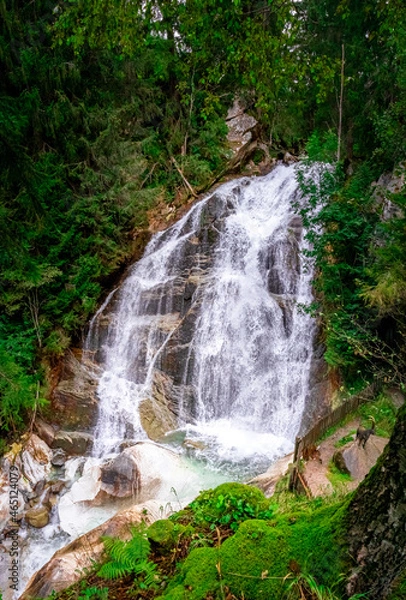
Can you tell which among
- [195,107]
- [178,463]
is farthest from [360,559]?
[195,107]

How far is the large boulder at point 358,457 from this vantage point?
6.31 metres

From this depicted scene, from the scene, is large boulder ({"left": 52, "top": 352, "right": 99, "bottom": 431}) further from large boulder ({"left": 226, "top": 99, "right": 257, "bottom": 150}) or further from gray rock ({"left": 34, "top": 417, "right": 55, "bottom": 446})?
large boulder ({"left": 226, "top": 99, "right": 257, "bottom": 150})

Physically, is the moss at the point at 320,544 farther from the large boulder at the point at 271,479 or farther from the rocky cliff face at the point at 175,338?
the rocky cliff face at the point at 175,338

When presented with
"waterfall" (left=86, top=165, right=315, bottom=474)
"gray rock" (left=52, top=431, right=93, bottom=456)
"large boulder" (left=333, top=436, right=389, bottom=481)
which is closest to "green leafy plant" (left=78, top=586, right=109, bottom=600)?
"large boulder" (left=333, top=436, right=389, bottom=481)

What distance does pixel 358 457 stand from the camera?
6.47 metres

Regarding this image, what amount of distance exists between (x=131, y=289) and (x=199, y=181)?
6.12 m

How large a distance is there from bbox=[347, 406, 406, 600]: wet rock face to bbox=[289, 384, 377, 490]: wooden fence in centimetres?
458

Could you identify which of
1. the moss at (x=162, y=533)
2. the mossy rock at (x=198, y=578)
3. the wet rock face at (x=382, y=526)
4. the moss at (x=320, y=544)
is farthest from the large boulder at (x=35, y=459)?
the wet rock face at (x=382, y=526)

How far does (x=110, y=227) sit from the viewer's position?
517 inches

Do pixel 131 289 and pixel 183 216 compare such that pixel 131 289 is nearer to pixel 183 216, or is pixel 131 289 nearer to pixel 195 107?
pixel 183 216

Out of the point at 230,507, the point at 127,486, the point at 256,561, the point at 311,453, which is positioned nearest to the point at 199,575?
the point at 256,561

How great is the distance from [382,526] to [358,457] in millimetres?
4863

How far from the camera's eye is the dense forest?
8.11 metres

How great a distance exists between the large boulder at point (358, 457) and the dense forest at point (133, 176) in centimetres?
144
